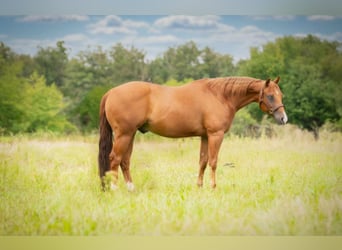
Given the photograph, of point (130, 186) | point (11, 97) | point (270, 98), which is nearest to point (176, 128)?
point (130, 186)

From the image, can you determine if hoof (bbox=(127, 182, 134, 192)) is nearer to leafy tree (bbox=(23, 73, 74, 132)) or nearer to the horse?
the horse

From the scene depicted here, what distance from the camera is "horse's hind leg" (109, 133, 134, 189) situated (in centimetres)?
504


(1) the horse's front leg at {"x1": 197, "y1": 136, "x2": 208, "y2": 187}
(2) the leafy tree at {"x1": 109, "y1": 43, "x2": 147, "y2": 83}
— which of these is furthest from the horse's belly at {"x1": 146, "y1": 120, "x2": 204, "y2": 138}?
(2) the leafy tree at {"x1": 109, "y1": 43, "x2": 147, "y2": 83}

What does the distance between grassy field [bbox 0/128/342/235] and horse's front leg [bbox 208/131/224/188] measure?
151 millimetres

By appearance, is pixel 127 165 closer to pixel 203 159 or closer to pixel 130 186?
pixel 130 186

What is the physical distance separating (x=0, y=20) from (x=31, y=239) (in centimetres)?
224

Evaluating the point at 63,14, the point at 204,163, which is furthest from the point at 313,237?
the point at 63,14

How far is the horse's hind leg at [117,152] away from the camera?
504 cm

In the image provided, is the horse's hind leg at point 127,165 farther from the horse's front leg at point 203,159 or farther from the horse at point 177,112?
the horse's front leg at point 203,159

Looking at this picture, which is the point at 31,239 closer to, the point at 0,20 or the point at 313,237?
the point at 0,20

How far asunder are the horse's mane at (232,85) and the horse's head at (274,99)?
0.12 metres

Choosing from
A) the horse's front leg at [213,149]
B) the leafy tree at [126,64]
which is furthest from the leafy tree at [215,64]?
the horse's front leg at [213,149]

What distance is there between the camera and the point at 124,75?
5512 mm

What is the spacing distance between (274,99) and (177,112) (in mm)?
993
